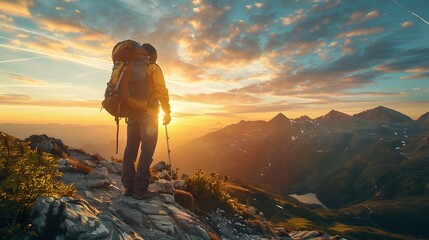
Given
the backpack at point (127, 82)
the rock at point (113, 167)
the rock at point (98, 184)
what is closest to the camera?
the backpack at point (127, 82)

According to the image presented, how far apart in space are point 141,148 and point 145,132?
578 millimetres

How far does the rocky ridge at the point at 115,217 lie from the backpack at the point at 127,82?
102 inches

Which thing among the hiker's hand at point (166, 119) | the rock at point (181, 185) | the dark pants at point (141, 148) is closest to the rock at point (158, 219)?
the dark pants at point (141, 148)

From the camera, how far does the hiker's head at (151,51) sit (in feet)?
33.0

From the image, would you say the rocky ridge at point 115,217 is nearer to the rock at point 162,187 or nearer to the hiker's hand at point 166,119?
the rock at point 162,187

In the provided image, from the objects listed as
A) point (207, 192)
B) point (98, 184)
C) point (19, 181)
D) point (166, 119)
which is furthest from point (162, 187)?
point (19, 181)

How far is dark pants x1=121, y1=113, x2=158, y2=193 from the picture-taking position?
986cm

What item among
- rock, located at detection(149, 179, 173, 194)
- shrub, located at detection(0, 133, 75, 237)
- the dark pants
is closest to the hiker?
the dark pants

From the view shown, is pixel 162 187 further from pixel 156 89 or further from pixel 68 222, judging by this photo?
pixel 68 222

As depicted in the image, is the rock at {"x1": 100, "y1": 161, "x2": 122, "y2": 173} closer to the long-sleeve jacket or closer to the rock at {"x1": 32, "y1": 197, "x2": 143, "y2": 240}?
the long-sleeve jacket

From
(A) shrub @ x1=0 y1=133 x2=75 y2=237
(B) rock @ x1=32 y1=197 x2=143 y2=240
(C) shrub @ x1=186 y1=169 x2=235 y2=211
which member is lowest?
(C) shrub @ x1=186 y1=169 x2=235 y2=211

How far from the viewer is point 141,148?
998cm

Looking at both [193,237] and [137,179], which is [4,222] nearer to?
[137,179]

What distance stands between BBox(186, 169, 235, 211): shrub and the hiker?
4934mm
